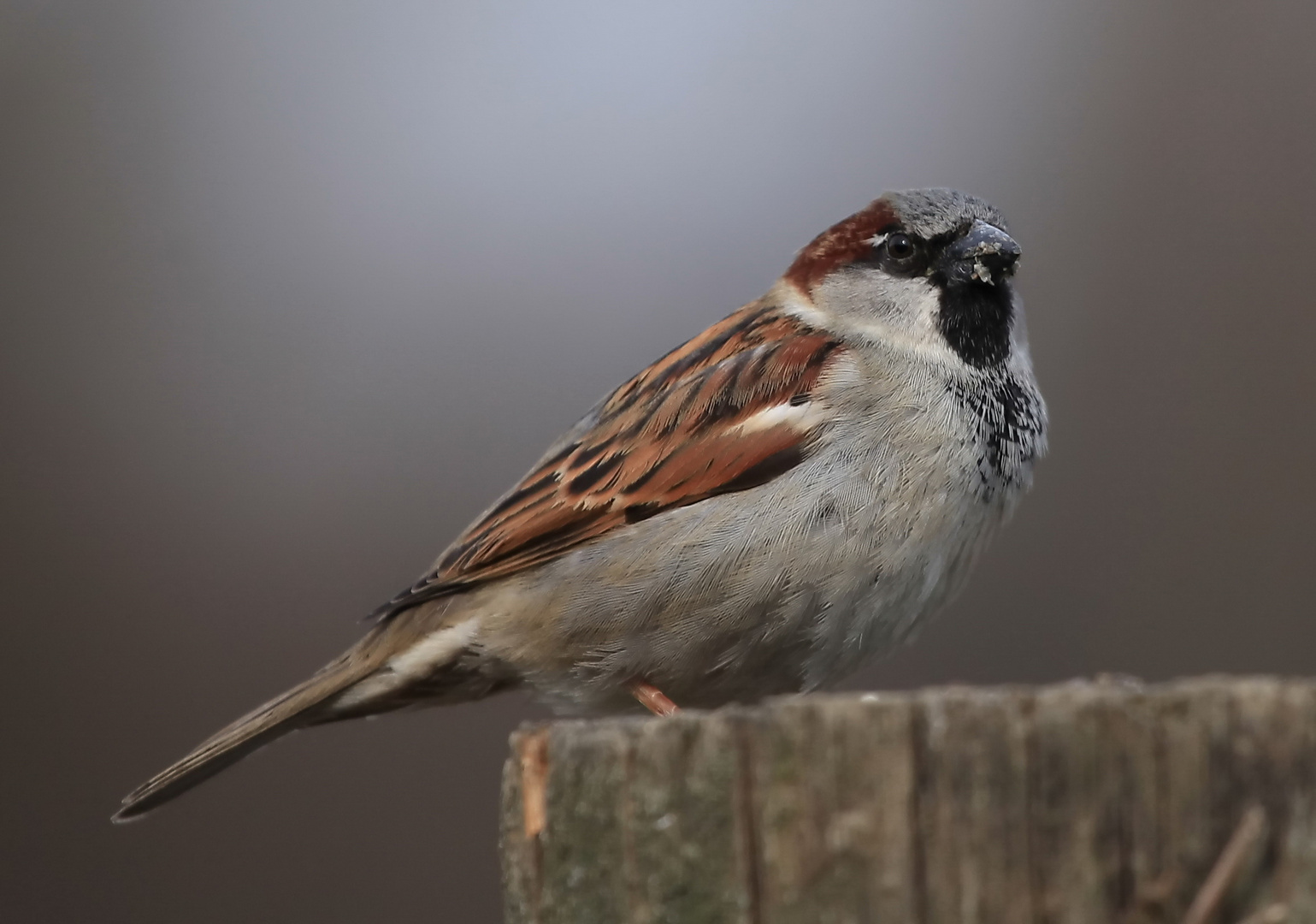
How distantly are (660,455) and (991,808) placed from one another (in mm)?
1551

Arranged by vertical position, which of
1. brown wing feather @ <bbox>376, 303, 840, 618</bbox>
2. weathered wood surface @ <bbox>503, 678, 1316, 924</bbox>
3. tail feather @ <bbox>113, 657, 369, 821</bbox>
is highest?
brown wing feather @ <bbox>376, 303, 840, 618</bbox>

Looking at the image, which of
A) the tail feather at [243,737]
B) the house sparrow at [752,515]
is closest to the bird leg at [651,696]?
the house sparrow at [752,515]

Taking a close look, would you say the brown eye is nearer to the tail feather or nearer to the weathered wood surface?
the tail feather

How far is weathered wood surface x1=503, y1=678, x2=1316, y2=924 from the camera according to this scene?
1.07 m

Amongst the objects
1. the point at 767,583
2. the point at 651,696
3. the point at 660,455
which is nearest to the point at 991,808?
the point at 767,583

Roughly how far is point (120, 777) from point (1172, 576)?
2.85m

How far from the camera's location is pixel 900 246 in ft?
9.50

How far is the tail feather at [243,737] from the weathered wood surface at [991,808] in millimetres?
1627

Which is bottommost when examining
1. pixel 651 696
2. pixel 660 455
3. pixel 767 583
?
pixel 651 696

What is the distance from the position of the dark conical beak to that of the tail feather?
56.1 inches

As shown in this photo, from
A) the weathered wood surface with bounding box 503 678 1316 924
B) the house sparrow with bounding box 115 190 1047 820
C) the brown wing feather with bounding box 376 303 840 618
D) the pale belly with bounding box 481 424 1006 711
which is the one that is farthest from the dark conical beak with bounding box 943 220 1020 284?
the weathered wood surface with bounding box 503 678 1316 924

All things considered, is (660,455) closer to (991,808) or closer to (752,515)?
(752,515)

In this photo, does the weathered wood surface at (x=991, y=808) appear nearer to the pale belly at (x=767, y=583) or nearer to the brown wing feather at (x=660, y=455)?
the pale belly at (x=767, y=583)

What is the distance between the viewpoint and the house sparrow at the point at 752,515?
2.39m
